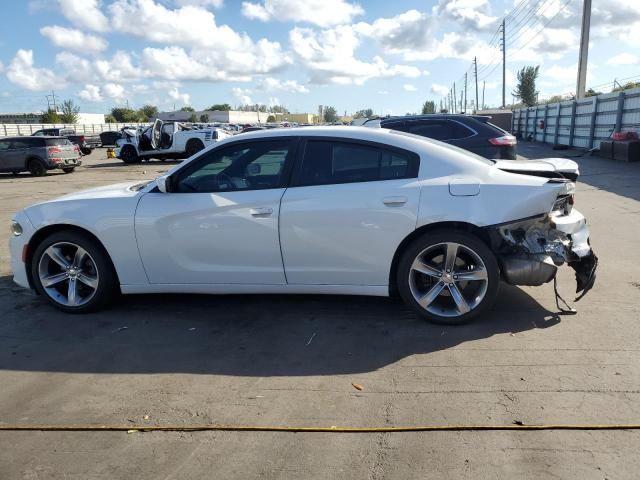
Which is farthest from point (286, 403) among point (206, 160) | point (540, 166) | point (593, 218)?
point (593, 218)

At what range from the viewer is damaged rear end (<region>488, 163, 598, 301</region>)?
419 cm

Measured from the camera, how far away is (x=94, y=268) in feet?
16.0

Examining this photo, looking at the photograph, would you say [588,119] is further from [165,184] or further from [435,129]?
[165,184]

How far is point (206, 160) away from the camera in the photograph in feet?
15.2

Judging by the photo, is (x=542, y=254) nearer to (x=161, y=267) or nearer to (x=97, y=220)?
(x=161, y=267)

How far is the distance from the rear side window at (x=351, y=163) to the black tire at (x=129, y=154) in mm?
24256

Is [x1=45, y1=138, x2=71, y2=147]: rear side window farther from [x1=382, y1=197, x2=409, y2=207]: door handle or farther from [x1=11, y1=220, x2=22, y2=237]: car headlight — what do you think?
[x1=382, y1=197, x2=409, y2=207]: door handle

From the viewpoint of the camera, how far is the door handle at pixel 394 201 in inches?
166

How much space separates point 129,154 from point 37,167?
5996 mm

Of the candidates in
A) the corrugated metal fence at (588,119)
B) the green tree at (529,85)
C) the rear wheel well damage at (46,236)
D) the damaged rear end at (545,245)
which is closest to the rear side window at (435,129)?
the damaged rear end at (545,245)

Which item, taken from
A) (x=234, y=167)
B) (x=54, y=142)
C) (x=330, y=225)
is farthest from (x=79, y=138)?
(x=330, y=225)

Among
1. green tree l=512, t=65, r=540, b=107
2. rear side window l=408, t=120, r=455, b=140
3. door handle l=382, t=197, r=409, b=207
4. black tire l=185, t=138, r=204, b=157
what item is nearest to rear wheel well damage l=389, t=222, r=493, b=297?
door handle l=382, t=197, r=409, b=207

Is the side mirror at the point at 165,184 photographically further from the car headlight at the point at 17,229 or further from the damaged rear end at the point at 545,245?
the damaged rear end at the point at 545,245

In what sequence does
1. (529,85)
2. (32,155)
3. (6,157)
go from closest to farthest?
(32,155) < (6,157) < (529,85)
